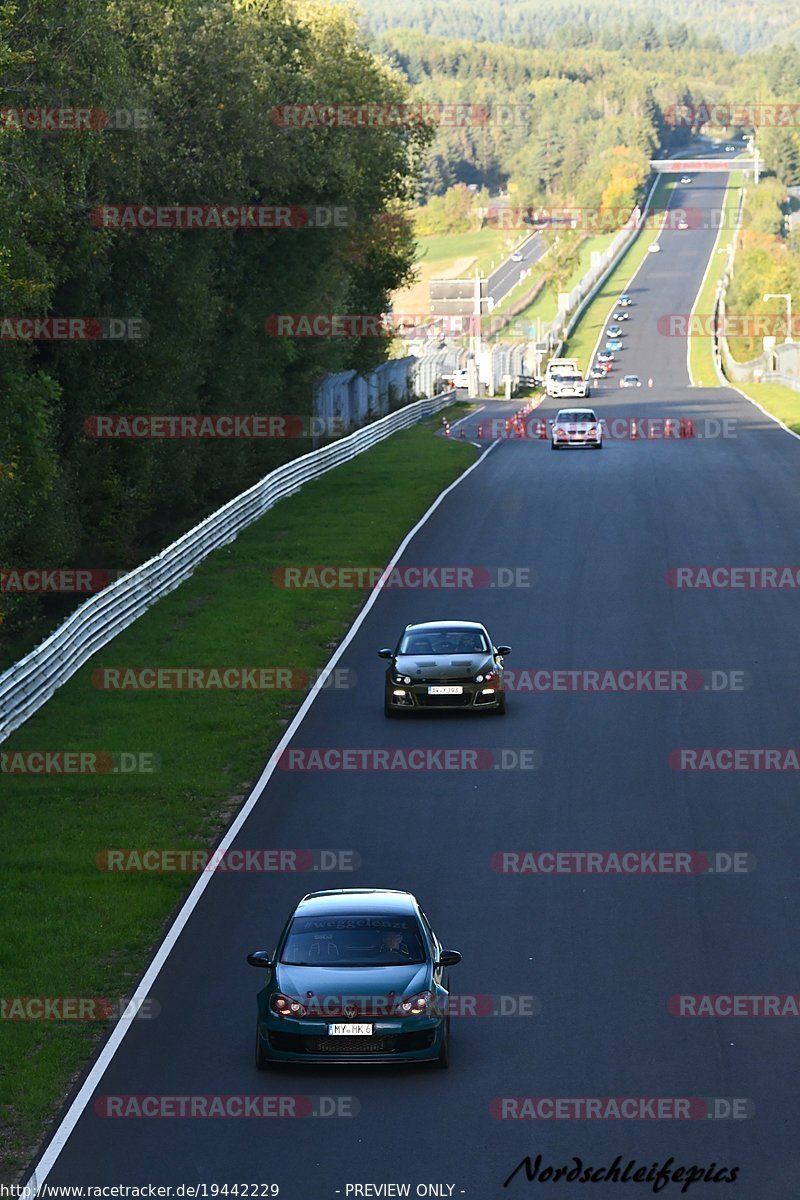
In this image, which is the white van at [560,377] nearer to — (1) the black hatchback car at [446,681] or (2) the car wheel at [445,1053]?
(1) the black hatchback car at [446,681]

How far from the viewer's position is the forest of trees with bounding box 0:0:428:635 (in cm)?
2920

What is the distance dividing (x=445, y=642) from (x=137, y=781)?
245 inches

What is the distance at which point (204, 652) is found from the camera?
107ft

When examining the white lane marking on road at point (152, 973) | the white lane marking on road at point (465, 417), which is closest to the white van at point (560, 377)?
the white lane marking on road at point (465, 417)

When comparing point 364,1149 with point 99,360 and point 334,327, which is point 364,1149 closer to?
point 99,360

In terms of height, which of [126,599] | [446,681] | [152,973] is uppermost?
[152,973]

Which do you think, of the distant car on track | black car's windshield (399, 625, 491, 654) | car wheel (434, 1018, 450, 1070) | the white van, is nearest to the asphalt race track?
car wheel (434, 1018, 450, 1070)

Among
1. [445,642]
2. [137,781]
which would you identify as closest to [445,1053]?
Result: [137,781]

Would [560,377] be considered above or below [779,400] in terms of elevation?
below

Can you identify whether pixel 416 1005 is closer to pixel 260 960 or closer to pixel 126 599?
pixel 260 960

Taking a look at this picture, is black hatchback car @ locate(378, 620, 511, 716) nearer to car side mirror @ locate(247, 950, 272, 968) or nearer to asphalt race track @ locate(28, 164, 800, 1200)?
asphalt race track @ locate(28, 164, 800, 1200)

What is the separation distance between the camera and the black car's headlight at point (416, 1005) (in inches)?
538

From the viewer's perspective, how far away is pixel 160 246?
40.4 m

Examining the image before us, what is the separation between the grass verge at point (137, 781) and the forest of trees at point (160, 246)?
11.4 ft
